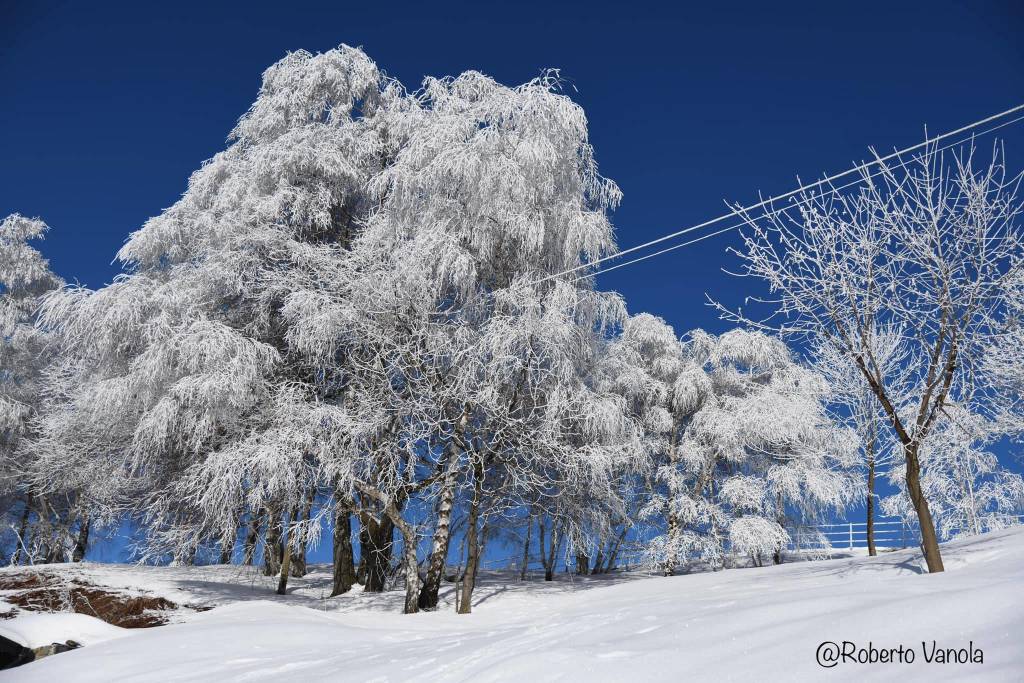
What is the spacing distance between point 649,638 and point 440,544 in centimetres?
691

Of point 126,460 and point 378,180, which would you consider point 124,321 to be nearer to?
point 126,460

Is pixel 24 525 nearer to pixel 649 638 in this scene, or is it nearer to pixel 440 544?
pixel 440 544

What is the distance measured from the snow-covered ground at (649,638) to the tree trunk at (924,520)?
56 centimetres

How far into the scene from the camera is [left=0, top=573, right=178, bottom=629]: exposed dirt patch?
9078mm

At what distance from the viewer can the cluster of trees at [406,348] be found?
32.2ft

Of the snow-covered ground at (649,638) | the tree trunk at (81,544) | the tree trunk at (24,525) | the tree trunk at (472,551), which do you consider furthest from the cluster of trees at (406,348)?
the tree trunk at (24,525)


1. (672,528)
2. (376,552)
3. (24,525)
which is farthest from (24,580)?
Answer: (672,528)

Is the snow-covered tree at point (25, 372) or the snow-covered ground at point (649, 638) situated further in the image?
the snow-covered tree at point (25, 372)

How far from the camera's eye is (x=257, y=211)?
12.0 metres

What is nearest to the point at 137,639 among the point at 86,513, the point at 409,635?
the point at 409,635

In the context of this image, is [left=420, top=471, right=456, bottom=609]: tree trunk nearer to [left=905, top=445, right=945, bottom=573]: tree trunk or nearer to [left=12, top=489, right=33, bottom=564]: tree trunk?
[left=905, top=445, right=945, bottom=573]: tree trunk

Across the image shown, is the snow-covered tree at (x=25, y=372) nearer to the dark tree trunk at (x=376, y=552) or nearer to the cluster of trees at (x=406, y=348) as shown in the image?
the cluster of trees at (x=406, y=348)

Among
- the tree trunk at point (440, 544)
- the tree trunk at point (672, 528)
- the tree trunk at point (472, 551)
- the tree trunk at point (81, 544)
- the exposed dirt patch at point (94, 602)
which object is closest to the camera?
the exposed dirt patch at point (94, 602)

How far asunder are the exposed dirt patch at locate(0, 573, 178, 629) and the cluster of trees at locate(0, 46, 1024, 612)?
3.95ft
